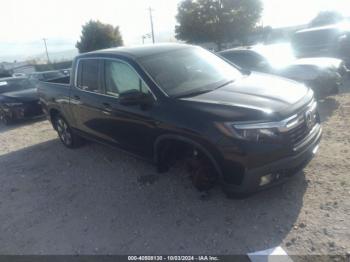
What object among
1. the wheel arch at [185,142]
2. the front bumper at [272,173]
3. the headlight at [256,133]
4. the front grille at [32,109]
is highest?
the headlight at [256,133]

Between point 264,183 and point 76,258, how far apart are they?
2.07m

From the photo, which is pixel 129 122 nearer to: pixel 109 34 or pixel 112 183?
pixel 112 183

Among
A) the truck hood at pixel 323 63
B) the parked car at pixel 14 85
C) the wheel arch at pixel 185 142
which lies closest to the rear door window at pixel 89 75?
the wheel arch at pixel 185 142

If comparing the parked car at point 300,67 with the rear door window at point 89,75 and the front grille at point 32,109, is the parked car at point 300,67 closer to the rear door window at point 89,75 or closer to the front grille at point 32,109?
the rear door window at point 89,75

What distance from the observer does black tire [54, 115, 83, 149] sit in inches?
253

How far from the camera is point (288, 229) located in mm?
3350

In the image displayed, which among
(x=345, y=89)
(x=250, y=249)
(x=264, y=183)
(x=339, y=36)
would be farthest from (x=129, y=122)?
(x=339, y=36)

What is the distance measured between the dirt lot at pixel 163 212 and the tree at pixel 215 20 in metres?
31.9

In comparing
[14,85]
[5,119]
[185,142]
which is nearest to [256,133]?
[185,142]

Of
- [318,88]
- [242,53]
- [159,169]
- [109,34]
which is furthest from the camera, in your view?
[109,34]

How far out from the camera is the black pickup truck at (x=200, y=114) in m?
3.31

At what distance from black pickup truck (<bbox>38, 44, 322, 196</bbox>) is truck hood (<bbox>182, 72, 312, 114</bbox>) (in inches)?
0.4

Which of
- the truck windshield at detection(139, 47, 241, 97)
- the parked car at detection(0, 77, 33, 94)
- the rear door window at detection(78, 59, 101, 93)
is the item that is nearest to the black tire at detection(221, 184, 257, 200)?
the truck windshield at detection(139, 47, 241, 97)

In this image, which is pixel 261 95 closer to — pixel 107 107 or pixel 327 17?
pixel 107 107
